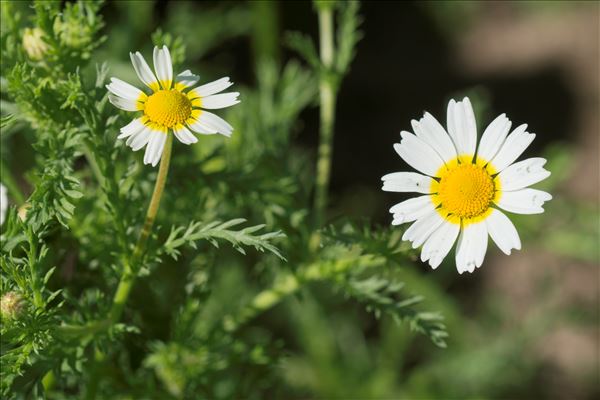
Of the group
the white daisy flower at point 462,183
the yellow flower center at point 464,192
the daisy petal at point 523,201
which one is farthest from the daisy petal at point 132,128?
the daisy petal at point 523,201

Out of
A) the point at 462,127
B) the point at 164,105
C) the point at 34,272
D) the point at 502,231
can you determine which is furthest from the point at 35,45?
the point at 502,231

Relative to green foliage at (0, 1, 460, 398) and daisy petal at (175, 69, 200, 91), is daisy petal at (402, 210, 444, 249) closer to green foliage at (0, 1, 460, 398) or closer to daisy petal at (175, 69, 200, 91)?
green foliage at (0, 1, 460, 398)

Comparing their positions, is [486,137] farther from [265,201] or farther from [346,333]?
[346,333]

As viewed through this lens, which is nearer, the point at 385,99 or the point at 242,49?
the point at 242,49

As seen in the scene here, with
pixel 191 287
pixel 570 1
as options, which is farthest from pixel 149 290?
pixel 570 1

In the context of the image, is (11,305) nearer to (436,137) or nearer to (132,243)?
(132,243)

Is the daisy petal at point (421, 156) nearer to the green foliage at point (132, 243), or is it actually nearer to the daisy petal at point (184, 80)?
the green foliage at point (132, 243)
